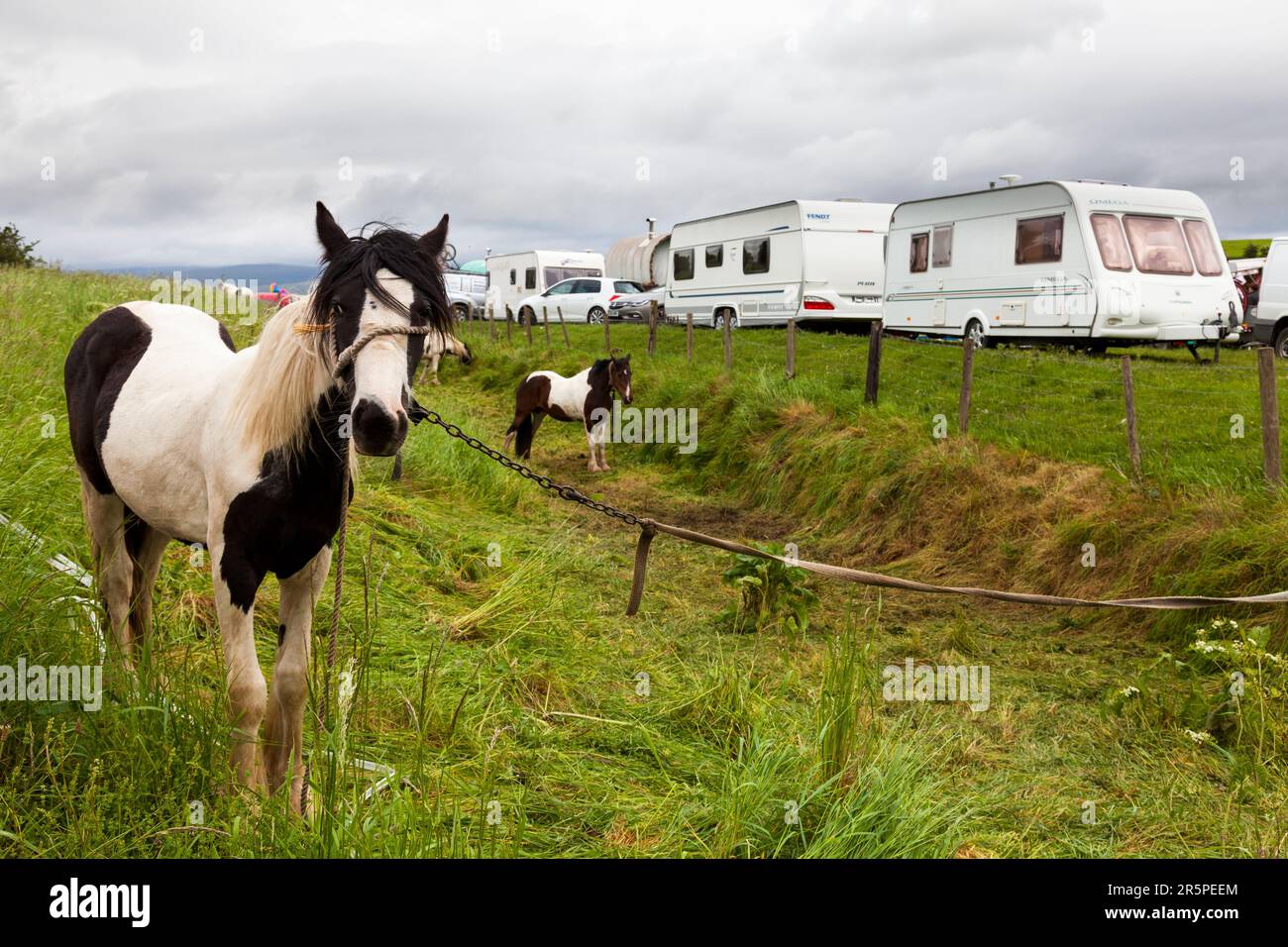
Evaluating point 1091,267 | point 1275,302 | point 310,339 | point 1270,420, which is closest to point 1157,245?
point 1091,267

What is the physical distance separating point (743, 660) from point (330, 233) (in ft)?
11.2

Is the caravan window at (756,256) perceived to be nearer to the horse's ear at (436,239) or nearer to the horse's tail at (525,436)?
the horse's tail at (525,436)

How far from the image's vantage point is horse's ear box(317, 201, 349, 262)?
9.07 ft

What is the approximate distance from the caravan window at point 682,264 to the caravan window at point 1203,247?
1265 centimetres

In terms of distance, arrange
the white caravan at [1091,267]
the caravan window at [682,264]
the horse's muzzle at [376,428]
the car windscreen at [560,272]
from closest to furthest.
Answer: the horse's muzzle at [376,428]
the white caravan at [1091,267]
the caravan window at [682,264]
the car windscreen at [560,272]

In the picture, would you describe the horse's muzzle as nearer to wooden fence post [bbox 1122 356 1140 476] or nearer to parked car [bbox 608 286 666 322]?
wooden fence post [bbox 1122 356 1140 476]

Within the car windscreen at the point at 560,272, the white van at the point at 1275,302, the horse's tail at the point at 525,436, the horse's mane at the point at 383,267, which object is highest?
the car windscreen at the point at 560,272

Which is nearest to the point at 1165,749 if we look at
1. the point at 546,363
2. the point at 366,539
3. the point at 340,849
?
the point at 340,849

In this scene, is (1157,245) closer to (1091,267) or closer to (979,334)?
(1091,267)

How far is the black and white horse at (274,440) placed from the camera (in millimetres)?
2588

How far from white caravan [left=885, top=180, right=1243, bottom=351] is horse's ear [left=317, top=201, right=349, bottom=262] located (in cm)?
1393

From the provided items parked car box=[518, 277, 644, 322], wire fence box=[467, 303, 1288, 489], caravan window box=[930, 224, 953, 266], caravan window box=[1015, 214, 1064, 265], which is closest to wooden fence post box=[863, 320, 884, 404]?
wire fence box=[467, 303, 1288, 489]

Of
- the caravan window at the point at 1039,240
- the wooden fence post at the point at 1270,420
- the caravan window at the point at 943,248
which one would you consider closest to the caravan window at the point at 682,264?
the caravan window at the point at 943,248

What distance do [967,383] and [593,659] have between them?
5.40 meters
